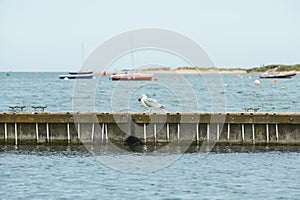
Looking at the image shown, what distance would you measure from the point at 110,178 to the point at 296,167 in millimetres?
10024

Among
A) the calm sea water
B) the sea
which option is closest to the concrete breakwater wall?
the sea

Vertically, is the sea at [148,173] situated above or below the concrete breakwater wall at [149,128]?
below

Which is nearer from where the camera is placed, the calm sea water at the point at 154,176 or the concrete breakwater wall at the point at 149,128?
the calm sea water at the point at 154,176

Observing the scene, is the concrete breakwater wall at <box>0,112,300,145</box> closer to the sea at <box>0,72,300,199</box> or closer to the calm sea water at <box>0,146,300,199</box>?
the sea at <box>0,72,300,199</box>

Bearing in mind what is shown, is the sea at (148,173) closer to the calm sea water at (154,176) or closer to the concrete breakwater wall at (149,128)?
the calm sea water at (154,176)

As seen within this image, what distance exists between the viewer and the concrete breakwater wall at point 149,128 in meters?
43.0

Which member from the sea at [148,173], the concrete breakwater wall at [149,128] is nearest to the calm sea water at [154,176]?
the sea at [148,173]

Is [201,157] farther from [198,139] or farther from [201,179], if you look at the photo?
[201,179]

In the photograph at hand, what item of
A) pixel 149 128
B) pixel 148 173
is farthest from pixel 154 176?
pixel 149 128

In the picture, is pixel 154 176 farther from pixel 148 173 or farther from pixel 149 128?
pixel 149 128

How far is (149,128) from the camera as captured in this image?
43.6 m

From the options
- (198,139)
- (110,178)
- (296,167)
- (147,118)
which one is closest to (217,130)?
(198,139)

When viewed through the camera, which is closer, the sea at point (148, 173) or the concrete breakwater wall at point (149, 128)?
the sea at point (148, 173)

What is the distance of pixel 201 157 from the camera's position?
4084 centimetres
